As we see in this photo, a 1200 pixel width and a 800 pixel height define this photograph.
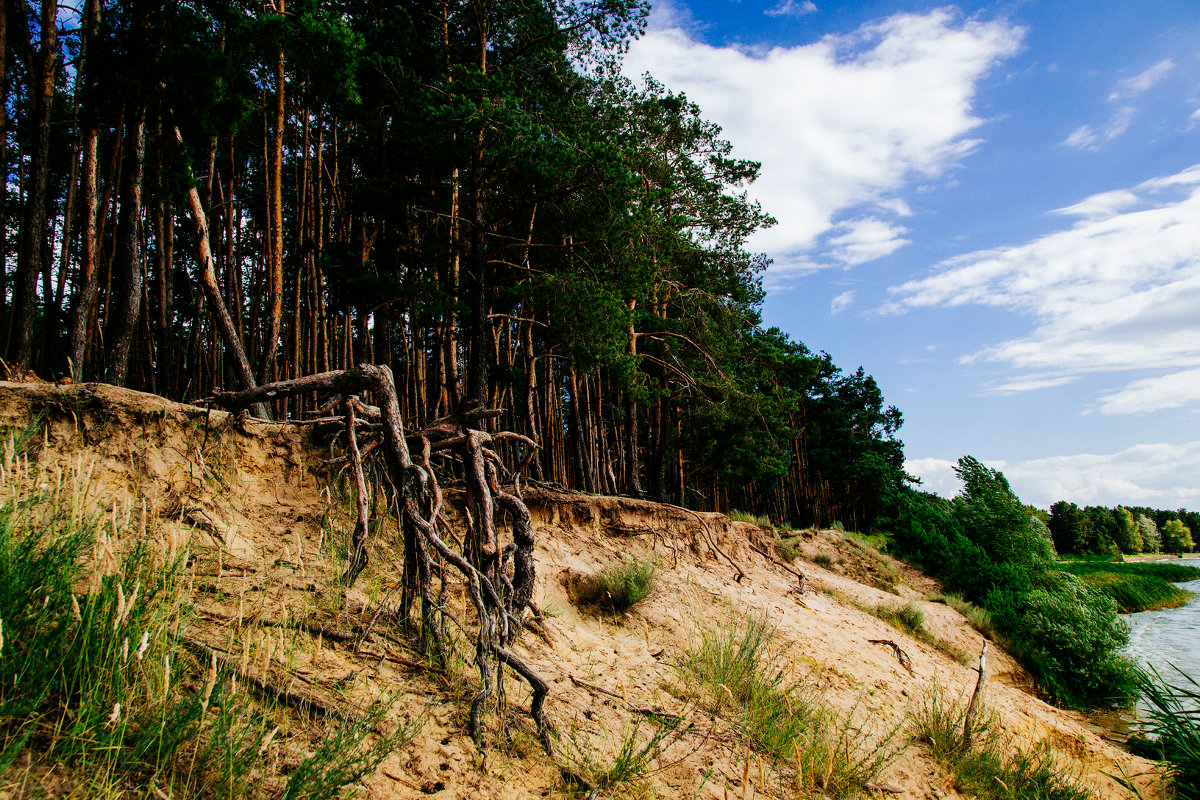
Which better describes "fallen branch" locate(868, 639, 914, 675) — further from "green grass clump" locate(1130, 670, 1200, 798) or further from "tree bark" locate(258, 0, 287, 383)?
"tree bark" locate(258, 0, 287, 383)

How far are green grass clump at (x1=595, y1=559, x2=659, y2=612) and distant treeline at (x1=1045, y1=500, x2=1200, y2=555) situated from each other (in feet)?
123

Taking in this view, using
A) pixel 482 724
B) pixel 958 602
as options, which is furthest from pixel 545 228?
pixel 958 602

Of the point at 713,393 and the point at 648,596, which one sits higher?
the point at 713,393

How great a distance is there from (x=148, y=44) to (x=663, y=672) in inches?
353

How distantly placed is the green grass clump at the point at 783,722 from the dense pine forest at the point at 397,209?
3.18 metres

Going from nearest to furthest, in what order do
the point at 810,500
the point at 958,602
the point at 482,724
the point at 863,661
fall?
the point at 482,724 → the point at 863,661 → the point at 958,602 → the point at 810,500

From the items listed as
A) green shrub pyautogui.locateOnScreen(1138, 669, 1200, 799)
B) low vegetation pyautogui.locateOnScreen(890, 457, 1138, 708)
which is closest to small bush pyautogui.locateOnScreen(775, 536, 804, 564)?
low vegetation pyautogui.locateOnScreen(890, 457, 1138, 708)

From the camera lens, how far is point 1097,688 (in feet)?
36.7

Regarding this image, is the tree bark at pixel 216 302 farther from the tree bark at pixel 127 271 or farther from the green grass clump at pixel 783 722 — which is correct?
the green grass clump at pixel 783 722

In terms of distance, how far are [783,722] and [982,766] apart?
2.29m

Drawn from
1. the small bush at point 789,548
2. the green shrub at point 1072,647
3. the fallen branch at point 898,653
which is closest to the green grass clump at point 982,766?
the fallen branch at point 898,653

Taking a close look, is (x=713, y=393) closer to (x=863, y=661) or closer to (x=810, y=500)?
(x=863, y=661)

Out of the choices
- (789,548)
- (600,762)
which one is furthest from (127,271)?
(789,548)

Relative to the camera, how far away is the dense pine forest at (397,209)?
6734mm
